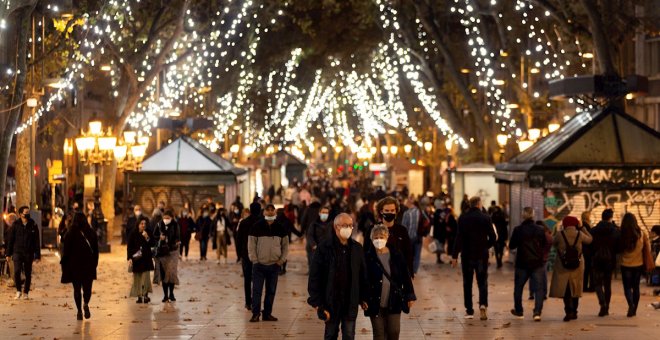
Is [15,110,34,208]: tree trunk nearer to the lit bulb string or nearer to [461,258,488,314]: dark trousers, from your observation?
[461,258,488,314]: dark trousers

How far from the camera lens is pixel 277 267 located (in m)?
20.6

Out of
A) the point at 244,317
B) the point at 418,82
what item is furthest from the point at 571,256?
the point at 418,82

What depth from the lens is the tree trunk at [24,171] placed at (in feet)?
118

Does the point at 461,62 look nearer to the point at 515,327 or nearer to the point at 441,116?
the point at 441,116

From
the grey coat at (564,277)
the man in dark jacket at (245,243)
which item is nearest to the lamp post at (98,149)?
the man in dark jacket at (245,243)

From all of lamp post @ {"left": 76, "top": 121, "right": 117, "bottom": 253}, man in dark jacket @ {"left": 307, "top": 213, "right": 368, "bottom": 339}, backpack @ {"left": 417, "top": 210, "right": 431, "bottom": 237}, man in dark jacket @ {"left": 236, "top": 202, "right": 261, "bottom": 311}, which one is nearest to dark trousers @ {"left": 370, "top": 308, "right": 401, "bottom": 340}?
man in dark jacket @ {"left": 307, "top": 213, "right": 368, "bottom": 339}

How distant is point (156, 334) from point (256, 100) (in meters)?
65.4

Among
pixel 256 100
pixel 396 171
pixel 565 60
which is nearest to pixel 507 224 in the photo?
pixel 565 60

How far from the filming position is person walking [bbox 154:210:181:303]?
23.4 m

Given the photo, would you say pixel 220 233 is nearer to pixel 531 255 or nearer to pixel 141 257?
pixel 141 257

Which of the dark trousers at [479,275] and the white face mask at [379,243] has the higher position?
the white face mask at [379,243]

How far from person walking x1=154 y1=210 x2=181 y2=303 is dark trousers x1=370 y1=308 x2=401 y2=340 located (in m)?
9.38

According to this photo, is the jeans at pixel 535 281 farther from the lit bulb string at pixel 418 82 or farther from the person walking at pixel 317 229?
the lit bulb string at pixel 418 82

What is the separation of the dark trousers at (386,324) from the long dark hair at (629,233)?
7515 millimetres
